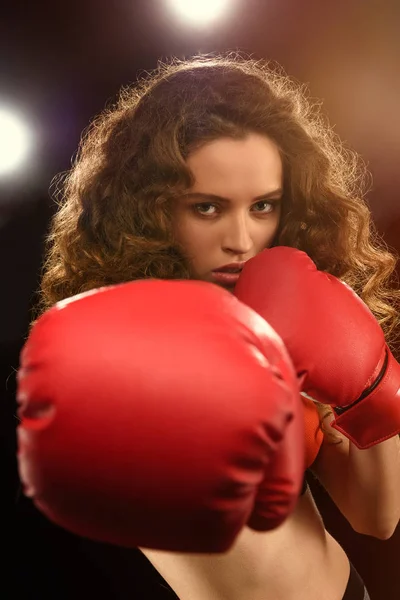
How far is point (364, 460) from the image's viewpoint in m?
A: 0.92

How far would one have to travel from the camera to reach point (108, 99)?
48.1 inches

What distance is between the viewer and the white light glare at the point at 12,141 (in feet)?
3.80

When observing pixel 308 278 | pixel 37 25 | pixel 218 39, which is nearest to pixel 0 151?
pixel 37 25

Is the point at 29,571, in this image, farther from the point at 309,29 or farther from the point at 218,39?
the point at 309,29

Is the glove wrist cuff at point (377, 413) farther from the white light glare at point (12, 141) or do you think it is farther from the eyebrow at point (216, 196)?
the white light glare at point (12, 141)

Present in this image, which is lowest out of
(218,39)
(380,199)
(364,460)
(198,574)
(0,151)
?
(198,574)

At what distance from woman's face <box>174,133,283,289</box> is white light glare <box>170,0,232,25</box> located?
1.65ft

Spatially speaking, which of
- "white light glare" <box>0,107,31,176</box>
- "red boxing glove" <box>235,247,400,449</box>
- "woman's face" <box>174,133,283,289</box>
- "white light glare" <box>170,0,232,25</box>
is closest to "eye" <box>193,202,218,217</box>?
"woman's face" <box>174,133,283,289</box>

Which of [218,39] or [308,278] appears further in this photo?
[218,39]

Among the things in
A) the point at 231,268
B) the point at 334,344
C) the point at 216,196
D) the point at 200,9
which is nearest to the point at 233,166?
the point at 216,196

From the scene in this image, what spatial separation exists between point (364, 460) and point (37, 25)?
42.5 inches

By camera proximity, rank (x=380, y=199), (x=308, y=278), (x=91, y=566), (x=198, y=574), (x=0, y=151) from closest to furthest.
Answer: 1. (x=308, y=278)
2. (x=198, y=574)
3. (x=0, y=151)
4. (x=91, y=566)
5. (x=380, y=199)

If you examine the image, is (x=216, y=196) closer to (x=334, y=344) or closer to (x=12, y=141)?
(x=334, y=344)

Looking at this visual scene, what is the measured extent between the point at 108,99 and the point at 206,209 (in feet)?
1.59
